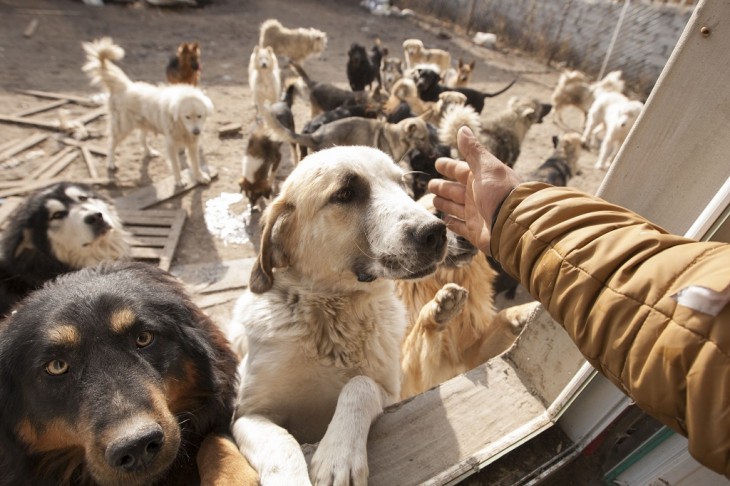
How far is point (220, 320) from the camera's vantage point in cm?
490

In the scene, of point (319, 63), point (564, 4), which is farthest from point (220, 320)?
point (564, 4)

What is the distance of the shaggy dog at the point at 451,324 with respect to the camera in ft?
9.39

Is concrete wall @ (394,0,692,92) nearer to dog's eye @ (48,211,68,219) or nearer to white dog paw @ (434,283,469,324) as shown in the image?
white dog paw @ (434,283,469,324)

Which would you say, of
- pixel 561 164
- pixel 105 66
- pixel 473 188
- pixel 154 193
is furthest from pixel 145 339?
pixel 105 66

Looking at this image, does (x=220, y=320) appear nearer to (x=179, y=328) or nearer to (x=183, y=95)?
(x=179, y=328)

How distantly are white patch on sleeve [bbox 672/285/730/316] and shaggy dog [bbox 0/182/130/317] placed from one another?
4.68 meters

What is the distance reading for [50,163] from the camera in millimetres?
7559

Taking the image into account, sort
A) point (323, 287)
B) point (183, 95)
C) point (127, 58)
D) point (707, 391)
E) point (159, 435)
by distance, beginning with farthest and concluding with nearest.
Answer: point (127, 58) < point (183, 95) < point (323, 287) < point (159, 435) < point (707, 391)

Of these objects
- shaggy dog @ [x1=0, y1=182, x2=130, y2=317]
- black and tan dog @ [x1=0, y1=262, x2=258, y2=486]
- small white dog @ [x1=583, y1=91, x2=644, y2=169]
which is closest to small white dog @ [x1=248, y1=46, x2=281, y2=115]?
shaggy dog @ [x1=0, y1=182, x2=130, y2=317]

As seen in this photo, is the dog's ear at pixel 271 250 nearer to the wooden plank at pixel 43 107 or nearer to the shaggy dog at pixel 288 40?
the wooden plank at pixel 43 107

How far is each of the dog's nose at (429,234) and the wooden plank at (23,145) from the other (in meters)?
8.75

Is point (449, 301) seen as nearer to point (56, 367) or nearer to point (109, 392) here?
point (109, 392)

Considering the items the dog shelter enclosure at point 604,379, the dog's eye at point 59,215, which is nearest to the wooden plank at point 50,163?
the dog's eye at point 59,215

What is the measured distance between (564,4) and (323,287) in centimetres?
2054
